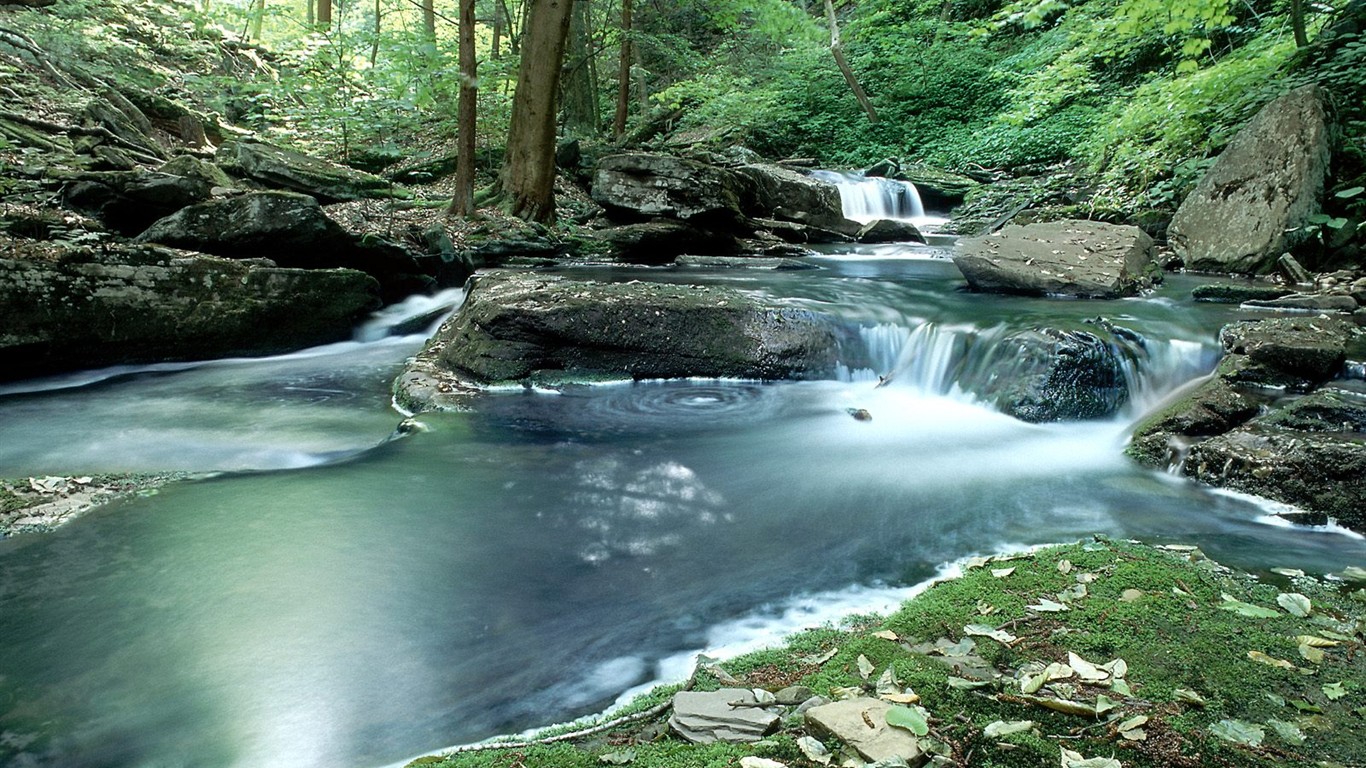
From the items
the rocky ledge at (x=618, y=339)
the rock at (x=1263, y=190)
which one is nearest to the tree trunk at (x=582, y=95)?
the rocky ledge at (x=618, y=339)

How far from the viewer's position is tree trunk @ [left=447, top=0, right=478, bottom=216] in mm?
11844

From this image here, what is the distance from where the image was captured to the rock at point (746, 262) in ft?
39.8

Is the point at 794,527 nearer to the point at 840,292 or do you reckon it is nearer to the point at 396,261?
the point at 840,292

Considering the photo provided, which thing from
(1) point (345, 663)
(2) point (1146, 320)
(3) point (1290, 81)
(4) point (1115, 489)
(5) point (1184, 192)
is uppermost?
(3) point (1290, 81)

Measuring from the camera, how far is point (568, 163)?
1652 centimetres

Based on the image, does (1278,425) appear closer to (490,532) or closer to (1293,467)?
(1293,467)

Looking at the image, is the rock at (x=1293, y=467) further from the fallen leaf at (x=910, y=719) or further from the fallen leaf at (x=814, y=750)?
the fallen leaf at (x=814, y=750)

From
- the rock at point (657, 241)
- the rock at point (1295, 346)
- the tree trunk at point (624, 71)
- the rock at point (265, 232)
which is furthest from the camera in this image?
the tree trunk at point (624, 71)

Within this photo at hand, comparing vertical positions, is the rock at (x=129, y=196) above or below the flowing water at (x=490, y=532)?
above

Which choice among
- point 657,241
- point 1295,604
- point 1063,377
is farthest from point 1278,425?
point 657,241

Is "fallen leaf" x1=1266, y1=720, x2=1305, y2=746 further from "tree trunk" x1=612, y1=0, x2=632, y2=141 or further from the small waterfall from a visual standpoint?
"tree trunk" x1=612, y1=0, x2=632, y2=141

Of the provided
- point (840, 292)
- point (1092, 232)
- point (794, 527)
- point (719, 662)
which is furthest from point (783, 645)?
point (1092, 232)

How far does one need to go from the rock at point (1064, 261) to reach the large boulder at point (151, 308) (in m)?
7.57

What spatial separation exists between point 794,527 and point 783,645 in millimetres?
1583
